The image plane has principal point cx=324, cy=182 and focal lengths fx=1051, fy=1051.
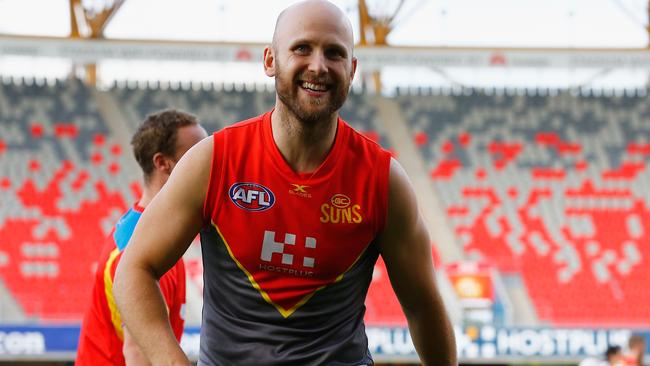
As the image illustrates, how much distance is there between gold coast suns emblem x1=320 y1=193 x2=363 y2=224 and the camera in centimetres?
236

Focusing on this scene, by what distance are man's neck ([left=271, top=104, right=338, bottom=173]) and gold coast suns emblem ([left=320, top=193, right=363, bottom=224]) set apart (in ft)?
0.31

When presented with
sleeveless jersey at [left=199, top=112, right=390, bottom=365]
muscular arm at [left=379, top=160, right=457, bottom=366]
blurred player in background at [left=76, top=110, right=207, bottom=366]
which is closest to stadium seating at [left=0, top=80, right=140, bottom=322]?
blurred player in background at [left=76, top=110, right=207, bottom=366]

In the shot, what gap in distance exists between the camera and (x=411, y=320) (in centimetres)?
263

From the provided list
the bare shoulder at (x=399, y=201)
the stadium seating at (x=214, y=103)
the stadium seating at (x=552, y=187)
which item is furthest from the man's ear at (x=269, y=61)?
the stadium seating at (x=214, y=103)

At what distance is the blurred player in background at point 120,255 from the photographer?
3.64m

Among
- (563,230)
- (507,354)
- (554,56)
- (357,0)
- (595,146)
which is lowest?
(507,354)

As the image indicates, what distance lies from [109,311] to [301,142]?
154 centimetres

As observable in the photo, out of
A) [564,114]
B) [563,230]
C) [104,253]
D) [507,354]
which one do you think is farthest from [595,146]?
[104,253]

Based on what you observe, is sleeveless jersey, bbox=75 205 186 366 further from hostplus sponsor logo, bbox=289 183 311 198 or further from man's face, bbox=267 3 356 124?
man's face, bbox=267 3 356 124

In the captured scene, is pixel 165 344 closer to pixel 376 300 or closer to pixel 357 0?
pixel 376 300

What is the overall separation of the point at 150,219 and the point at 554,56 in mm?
18192

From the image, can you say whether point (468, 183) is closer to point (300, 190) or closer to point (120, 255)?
point (120, 255)

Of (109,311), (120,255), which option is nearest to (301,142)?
(120,255)

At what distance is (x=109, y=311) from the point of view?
12.0 ft
